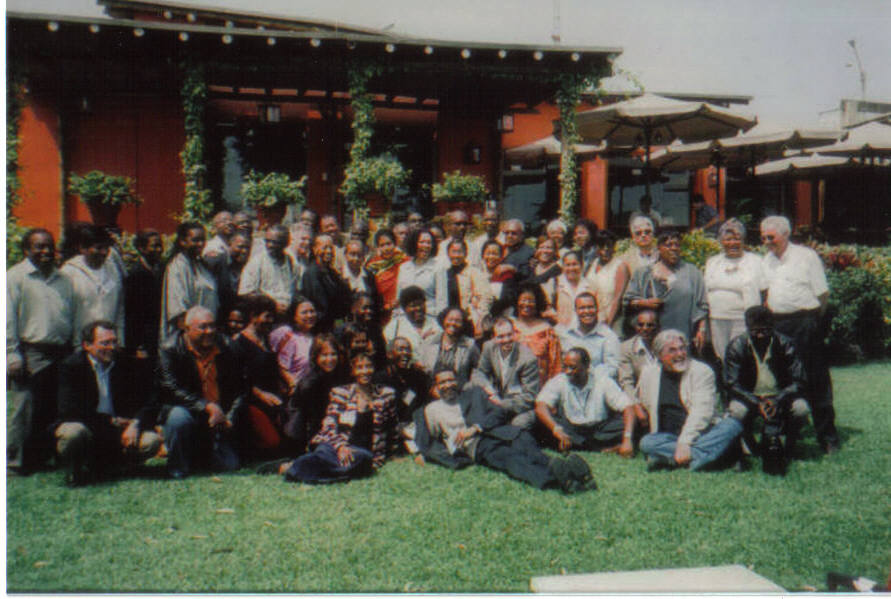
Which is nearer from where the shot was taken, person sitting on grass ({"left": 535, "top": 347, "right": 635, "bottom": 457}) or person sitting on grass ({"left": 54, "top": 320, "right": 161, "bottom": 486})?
person sitting on grass ({"left": 54, "top": 320, "right": 161, "bottom": 486})

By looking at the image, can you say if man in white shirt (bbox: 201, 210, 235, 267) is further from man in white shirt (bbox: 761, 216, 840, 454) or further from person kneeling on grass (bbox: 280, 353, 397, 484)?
man in white shirt (bbox: 761, 216, 840, 454)

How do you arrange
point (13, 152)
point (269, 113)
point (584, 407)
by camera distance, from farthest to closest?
point (269, 113) < point (13, 152) < point (584, 407)

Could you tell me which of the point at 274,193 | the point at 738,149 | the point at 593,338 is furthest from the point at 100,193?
the point at 738,149

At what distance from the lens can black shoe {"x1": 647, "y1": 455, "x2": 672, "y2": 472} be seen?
15.3 feet

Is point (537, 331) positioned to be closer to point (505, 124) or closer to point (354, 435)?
point (354, 435)

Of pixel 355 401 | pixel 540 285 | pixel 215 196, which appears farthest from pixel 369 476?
pixel 215 196

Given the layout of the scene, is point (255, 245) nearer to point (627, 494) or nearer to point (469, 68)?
point (627, 494)

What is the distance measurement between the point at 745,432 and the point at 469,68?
19.4ft

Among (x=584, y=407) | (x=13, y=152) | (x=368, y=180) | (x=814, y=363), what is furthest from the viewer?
(x=368, y=180)

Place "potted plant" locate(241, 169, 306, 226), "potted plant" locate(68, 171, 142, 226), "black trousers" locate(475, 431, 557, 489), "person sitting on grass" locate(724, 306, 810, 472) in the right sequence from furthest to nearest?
"potted plant" locate(241, 169, 306, 226) < "potted plant" locate(68, 171, 142, 226) < "person sitting on grass" locate(724, 306, 810, 472) < "black trousers" locate(475, 431, 557, 489)

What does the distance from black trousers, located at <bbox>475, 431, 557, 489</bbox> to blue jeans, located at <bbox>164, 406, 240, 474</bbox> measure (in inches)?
59.7

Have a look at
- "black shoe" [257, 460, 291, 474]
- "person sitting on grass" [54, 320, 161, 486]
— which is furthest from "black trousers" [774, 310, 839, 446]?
"person sitting on grass" [54, 320, 161, 486]

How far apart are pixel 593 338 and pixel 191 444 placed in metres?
2.72

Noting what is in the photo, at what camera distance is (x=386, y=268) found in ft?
19.8
